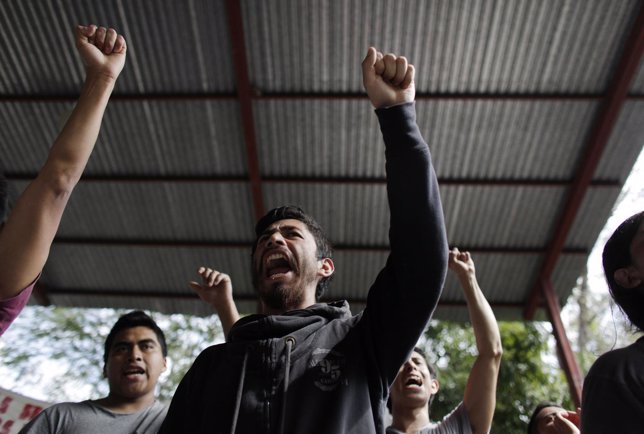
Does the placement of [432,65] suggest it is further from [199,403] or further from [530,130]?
[199,403]

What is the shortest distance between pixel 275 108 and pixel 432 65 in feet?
5.70

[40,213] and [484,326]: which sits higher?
[484,326]

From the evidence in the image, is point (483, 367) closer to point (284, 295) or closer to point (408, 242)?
point (284, 295)

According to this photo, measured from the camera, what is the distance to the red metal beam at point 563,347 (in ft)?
24.7

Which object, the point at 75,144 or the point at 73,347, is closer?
the point at 75,144

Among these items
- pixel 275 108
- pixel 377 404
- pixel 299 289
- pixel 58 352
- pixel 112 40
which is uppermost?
pixel 275 108

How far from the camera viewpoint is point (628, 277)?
181 centimetres

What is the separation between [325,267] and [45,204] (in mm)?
979

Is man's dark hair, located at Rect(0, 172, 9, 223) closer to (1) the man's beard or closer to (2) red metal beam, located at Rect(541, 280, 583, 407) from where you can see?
(1) the man's beard

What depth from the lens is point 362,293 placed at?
29.6 feet

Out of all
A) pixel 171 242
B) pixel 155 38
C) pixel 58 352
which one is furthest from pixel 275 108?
pixel 58 352

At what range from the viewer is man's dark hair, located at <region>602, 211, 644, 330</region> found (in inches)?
71.5

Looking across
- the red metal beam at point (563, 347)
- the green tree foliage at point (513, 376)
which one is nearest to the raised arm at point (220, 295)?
the red metal beam at point (563, 347)

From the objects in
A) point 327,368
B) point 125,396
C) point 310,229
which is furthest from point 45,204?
point 125,396
